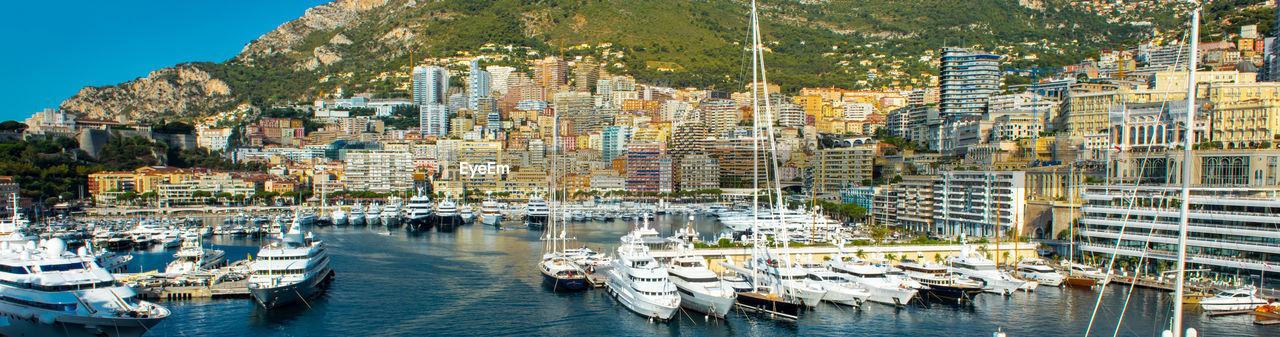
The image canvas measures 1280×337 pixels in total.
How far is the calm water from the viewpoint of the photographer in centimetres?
2670

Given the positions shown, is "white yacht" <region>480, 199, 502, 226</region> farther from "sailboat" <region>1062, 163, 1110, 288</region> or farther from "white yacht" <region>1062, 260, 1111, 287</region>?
"white yacht" <region>1062, 260, 1111, 287</region>

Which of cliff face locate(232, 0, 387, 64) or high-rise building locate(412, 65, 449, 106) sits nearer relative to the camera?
high-rise building locate(412, 65, 449, 106)

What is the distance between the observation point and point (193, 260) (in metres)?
39.5

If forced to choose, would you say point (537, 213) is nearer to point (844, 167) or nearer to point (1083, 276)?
point (844, 167)

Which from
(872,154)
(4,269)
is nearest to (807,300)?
(4,269)

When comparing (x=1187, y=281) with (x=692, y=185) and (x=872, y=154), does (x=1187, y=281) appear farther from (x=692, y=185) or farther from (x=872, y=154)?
(x=692, y=185)

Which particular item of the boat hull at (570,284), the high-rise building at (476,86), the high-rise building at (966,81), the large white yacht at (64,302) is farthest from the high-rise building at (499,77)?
the large white yacht at (64,302)

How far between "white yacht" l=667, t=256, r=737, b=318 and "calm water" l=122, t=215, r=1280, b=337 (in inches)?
18.8

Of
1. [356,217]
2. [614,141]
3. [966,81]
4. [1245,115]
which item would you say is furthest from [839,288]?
[614,141]

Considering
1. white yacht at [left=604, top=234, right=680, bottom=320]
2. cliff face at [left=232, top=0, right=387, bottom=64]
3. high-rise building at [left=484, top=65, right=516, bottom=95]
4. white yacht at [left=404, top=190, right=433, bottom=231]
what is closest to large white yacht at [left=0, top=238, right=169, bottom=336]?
white yacht at [left=604, top=234, right=680, bottom=320]

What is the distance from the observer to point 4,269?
2408 centimetres

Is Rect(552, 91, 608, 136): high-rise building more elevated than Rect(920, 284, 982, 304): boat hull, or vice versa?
Rect(552, 91, 608, 136): high-rise building

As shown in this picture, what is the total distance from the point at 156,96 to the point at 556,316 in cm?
14466

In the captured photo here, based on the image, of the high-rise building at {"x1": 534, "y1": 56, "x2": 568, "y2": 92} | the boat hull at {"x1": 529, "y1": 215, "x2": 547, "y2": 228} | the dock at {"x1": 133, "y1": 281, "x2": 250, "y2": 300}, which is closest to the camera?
the dock at {"x1": 133, "y1": 281, "x2": 250, "y2": 300}
